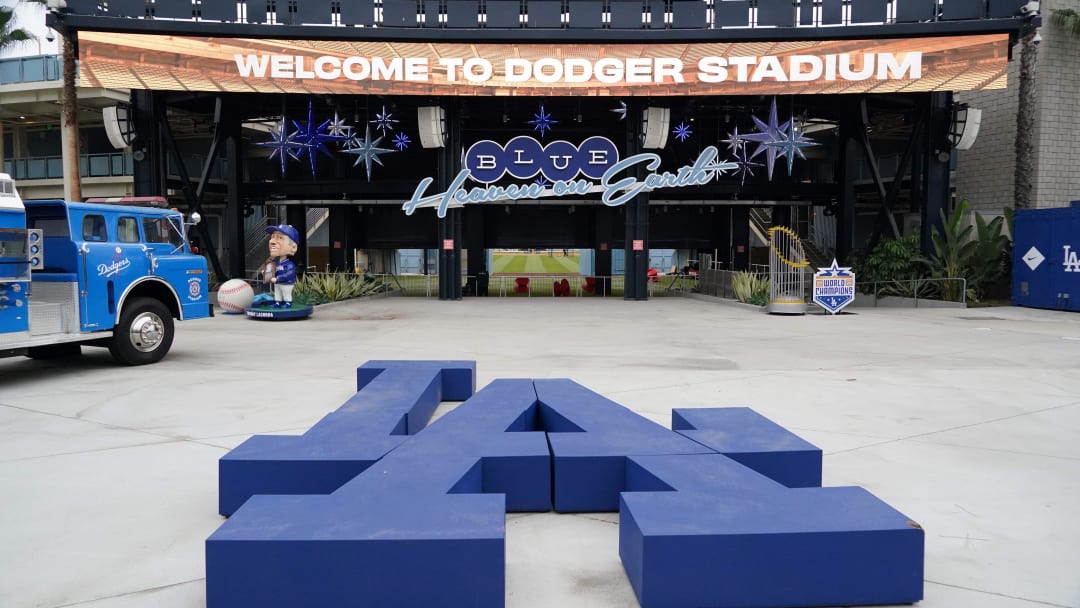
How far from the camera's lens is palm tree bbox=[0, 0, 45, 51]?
32906mm

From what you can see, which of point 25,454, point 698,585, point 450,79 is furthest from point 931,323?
point 25,454

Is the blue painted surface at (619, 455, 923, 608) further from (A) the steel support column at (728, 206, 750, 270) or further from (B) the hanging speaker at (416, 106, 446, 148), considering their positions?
(A) the steel support column at (728, 206, 750, 270)

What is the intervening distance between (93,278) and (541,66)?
18.1 m

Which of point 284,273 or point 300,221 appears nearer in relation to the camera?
point 284,273

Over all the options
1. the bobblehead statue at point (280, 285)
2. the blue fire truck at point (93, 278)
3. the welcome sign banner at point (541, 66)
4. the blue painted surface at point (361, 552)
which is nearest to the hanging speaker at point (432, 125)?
the welcome sign banner at point (541, 66)

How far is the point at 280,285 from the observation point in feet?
68.7

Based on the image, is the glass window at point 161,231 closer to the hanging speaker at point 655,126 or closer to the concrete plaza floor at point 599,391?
the concrete plaza floor at point 599,391

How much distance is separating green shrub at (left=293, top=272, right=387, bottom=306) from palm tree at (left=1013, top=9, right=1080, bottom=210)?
24.7 meters

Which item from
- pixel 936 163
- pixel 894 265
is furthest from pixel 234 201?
pixel 936 163

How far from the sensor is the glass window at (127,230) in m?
11.9

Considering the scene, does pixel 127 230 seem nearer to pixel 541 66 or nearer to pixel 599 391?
pixel 599 391

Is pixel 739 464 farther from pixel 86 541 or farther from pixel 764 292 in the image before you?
pixel 764 292

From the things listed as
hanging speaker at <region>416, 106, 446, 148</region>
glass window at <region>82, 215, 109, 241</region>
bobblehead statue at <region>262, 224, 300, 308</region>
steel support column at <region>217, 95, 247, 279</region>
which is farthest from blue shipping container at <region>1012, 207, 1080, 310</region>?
steel support column at <region>217, 95, 247, 279</region>

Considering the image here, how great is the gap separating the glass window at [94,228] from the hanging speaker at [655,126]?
65.3 feet
